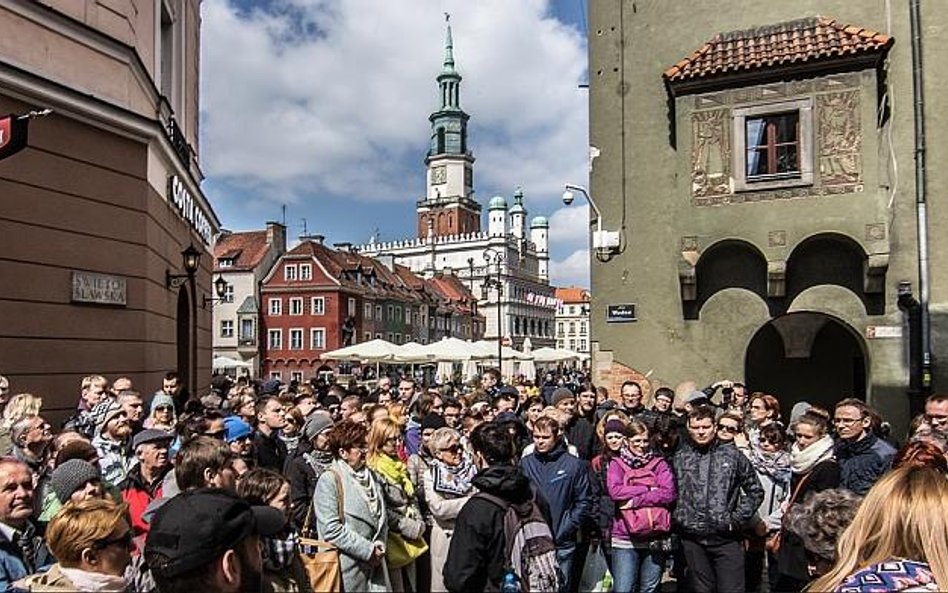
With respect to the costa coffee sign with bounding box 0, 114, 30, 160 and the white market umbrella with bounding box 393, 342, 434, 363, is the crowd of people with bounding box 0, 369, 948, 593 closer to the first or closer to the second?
the costa coffee sign with bounding box 0, 114, 30, 160

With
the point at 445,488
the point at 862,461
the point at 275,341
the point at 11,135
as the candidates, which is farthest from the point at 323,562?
the point at 275,341

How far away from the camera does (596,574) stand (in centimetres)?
726

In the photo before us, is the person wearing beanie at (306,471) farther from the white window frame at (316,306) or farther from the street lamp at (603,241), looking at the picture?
the white window frame at (316,306)

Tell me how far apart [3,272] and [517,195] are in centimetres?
15627

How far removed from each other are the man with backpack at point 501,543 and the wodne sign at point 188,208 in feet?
37.9

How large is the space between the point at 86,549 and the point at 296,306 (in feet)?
218

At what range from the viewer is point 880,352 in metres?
13.5

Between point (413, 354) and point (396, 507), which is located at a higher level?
point (413, 354)

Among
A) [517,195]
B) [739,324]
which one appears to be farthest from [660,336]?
[517,195]

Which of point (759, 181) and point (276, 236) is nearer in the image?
point (759, 181)

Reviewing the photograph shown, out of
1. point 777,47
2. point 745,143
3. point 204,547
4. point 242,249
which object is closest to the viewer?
point 204,547

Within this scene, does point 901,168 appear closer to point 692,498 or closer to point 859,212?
point 859,212

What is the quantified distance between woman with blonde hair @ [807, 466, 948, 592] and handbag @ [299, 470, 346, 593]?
3408 millimetres

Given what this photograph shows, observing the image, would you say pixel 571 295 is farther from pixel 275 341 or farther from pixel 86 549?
pixel 86 549
